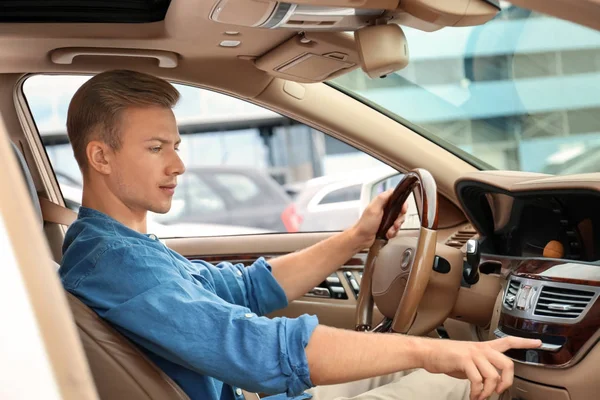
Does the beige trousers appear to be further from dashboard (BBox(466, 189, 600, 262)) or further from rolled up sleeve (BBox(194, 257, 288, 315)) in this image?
dashboard (BBox(466, 189, 600, 262))

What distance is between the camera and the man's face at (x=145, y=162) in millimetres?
1574

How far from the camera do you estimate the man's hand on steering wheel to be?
1910mm

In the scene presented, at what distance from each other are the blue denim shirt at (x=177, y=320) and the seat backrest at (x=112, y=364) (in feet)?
0.11

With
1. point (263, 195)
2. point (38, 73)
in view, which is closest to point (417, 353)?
point (38, 73)

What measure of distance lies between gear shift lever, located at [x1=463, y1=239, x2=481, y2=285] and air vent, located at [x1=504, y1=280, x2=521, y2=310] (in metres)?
0.14

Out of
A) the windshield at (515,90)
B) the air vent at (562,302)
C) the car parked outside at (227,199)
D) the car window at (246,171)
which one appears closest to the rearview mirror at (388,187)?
the air vent at (562,302)

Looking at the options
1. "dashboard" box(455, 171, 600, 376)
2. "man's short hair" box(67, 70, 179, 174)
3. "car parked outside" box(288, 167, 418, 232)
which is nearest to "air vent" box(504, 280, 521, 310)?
"dashboard" box(455, 171, 600, 376)

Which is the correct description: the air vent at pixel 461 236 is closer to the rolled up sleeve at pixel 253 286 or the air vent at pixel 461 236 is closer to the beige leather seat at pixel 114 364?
the rolled up sleeve at pixel 253 286

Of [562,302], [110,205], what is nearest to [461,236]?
[562,302]

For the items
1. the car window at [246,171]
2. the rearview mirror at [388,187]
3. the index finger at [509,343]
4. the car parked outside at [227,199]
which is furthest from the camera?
the car parked outside at [227,199]

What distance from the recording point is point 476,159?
8.04 ft

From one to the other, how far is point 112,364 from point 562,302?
0.83 m

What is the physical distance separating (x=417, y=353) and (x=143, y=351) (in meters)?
0.49

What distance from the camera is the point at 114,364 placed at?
132 centimetres
